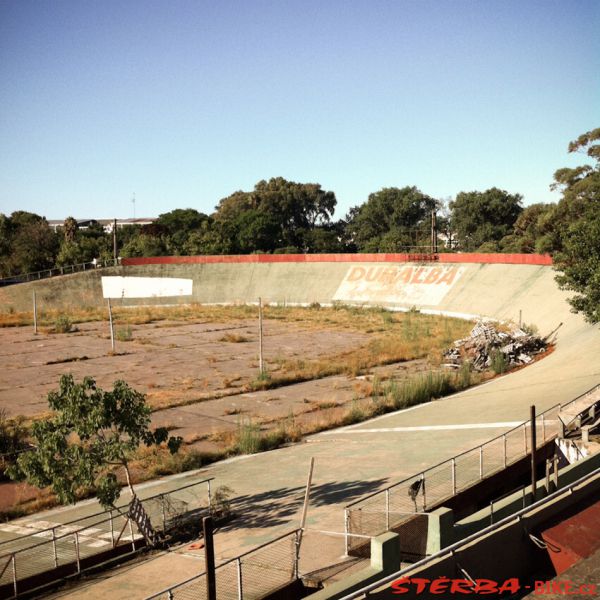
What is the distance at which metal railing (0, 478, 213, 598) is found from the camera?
14.5m

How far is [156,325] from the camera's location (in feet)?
202

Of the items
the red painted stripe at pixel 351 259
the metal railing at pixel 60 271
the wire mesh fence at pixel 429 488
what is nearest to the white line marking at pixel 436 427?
the wire mesh fence at pixel 429 488

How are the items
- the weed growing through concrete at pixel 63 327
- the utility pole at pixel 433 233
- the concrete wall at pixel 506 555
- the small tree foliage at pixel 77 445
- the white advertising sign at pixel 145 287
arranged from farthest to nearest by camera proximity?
the white advertising sign at pixel 145 287 → the utility pole at pixel 433 233 → the weed growing through concrete at pixel 63 327 → the small tree foliage at pixel 77 445 → the concrete wall at pixel 506 555

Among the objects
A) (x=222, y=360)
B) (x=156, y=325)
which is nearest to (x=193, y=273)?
(x=156, y=325)

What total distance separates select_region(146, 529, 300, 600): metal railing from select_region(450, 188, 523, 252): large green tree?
343 ft

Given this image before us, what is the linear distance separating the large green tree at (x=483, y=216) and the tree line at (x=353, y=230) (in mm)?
168

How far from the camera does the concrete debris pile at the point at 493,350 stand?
38.2m

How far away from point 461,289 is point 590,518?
161 ft

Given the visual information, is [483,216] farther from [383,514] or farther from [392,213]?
[383,514]

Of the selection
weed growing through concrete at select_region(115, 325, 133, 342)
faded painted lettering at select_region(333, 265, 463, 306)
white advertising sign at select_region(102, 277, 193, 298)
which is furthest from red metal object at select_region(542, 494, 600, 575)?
white advertising sign at select_region(102, 277, 193, 298)

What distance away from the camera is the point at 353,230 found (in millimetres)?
145125

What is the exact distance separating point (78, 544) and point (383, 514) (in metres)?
6.93

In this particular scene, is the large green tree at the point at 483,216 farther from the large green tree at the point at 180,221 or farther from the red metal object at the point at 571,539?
the red metal object at the point at 571,539

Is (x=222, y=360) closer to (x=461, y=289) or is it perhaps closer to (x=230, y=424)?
(x=230, y=424)
